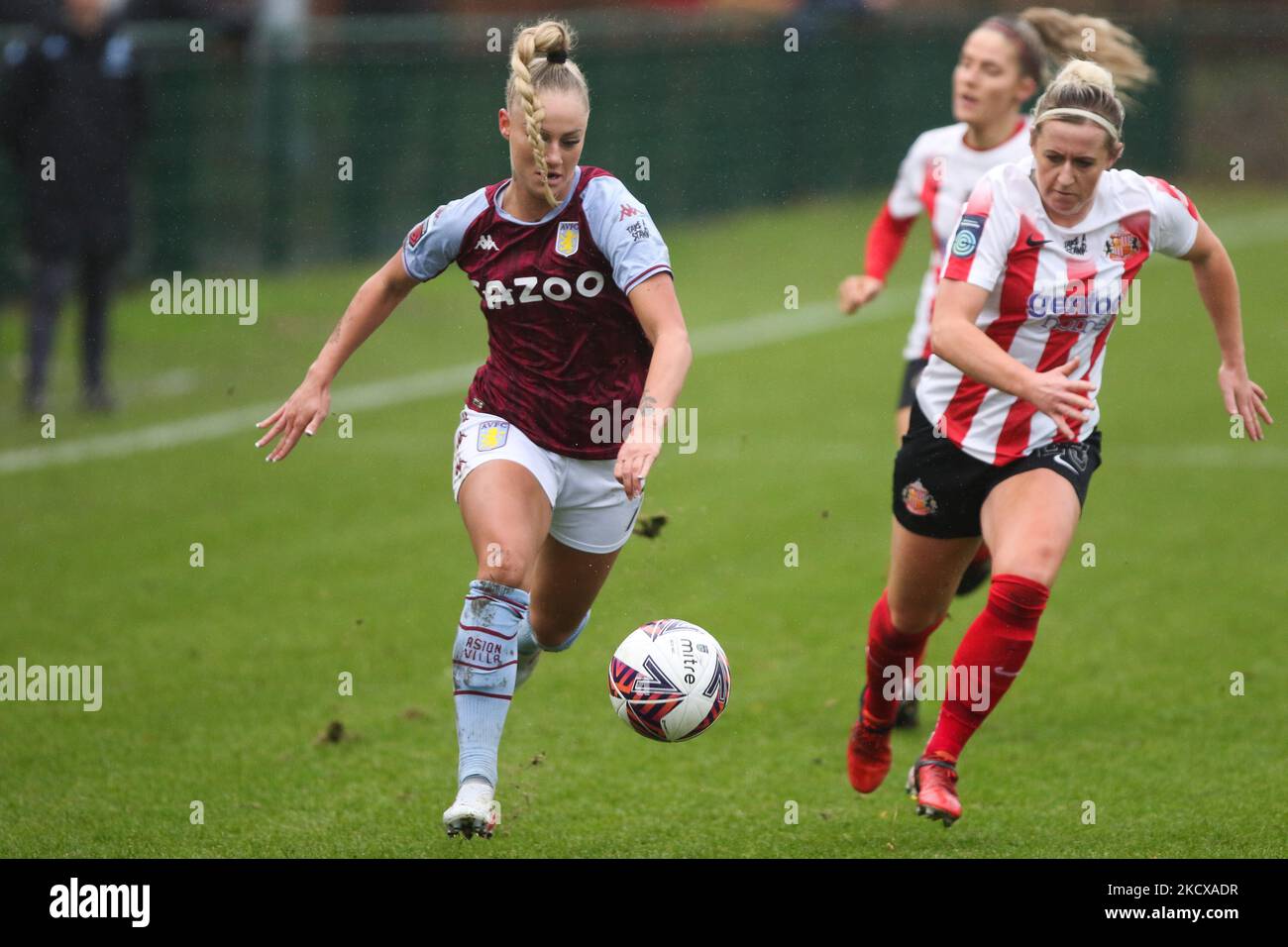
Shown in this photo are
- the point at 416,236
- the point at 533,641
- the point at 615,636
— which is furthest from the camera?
the point at 615,636

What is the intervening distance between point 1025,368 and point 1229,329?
3.25 ft

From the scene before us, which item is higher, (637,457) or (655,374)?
(655,374)

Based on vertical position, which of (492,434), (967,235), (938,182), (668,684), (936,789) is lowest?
(936,789)

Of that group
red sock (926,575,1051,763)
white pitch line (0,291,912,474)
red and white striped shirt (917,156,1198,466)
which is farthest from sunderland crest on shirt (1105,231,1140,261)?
white pitch line (0,291,912,474)

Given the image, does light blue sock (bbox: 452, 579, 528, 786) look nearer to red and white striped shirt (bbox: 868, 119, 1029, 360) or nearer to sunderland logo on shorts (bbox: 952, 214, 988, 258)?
sunderland logo on shorts (bbox: 952, 214, 988, 258)

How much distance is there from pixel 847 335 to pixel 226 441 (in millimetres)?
6249

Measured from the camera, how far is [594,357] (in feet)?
18.3

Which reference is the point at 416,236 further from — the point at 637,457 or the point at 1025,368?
the point at 1025,368

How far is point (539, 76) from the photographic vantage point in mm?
5203

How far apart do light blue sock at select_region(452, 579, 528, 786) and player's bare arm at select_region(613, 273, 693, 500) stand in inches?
19.7

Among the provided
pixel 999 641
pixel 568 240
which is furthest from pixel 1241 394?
pixel 568 240

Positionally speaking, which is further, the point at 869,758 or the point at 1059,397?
the point at 869,758

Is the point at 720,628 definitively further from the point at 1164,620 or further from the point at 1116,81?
the point at 1116,81
